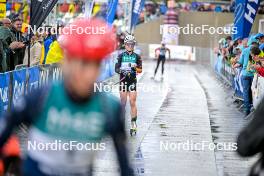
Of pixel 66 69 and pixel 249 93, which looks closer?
pixel 66 69

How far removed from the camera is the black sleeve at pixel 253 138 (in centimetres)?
383

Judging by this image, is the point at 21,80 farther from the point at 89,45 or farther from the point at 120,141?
the point at 89,45

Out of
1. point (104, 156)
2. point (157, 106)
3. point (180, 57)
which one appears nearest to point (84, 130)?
point (104, 156)

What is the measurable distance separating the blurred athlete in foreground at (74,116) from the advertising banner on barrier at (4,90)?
817 centimetres

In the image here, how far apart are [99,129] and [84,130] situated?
85 millimetres

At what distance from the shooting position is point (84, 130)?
4020mm

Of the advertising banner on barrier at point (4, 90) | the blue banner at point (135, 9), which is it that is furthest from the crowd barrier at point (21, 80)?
the blue banner at point (135, 9)

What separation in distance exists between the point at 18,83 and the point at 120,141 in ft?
30.8

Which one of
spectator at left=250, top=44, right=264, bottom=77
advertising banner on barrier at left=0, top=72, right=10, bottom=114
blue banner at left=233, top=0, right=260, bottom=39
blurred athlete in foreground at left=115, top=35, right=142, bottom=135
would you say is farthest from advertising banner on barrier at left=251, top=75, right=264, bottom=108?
blue banner at left=233, top=0, right=260, bottom=39

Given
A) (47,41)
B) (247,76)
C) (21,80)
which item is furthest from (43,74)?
(247,76)

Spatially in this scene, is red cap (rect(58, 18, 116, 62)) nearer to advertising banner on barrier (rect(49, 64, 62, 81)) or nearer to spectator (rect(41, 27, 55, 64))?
advertising banner on barrier (rect(49, 64, 62, 81))

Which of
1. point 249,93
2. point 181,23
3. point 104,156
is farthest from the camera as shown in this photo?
point 181,23

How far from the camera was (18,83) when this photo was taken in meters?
13.2

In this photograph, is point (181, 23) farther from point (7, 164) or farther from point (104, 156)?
point (7, 164)
